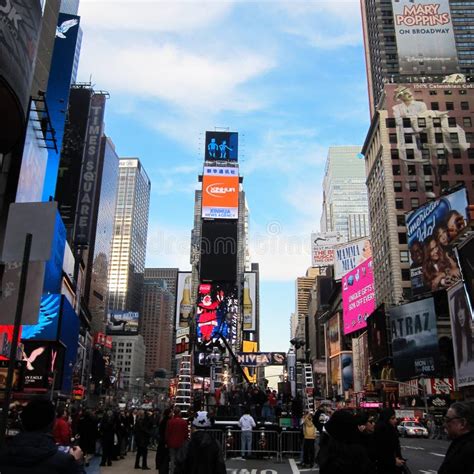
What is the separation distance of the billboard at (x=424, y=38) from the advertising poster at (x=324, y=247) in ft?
306

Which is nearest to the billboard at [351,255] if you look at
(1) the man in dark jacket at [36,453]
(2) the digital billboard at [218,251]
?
(2) the digital billboard at [218,251]

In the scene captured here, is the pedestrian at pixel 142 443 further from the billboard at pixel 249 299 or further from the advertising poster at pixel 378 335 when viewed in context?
the billboard at pixel 249 299

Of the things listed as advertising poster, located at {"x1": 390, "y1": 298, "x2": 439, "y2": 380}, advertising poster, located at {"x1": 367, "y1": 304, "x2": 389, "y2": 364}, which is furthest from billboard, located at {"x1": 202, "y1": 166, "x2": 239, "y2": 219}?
advertising poster, located at {"x1": 390, "y1": 298, "x2": 439, "y2": 380}

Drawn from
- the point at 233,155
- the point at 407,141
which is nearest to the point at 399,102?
the point at 407,141

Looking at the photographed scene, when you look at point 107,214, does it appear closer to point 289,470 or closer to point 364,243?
point 364,243

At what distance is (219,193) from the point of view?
8769cm

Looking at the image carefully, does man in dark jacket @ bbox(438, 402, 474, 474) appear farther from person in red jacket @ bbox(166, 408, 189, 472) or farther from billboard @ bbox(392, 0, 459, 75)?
billboard @ bbox(392, 0, 459, 75)

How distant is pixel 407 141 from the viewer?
9475 centimetres

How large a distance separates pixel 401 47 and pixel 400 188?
31810 millimetres

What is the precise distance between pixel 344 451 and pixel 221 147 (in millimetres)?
92045

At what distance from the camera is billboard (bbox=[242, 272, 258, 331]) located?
323ft

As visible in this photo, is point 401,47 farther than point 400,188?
Yes

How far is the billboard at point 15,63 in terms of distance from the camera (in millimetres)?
12125

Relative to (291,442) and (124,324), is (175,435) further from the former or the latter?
(124,324)
